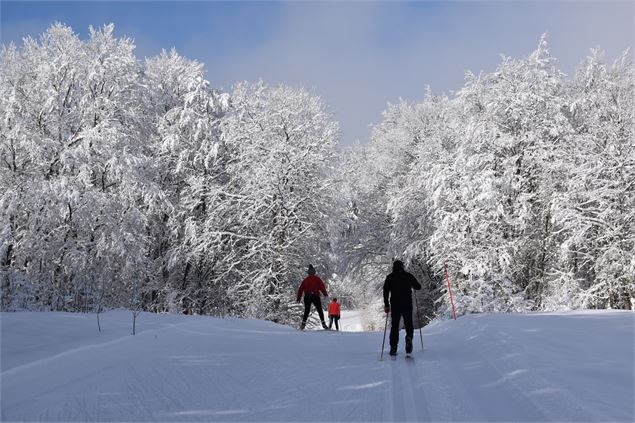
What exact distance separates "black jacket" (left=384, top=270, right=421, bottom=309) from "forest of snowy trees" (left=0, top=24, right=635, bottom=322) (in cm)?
979

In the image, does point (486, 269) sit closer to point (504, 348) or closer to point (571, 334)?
point (571, 334)

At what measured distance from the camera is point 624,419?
489cm

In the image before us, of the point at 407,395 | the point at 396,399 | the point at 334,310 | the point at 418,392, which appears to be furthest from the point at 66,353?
the point at 334,310

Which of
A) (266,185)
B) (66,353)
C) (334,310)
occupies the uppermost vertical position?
(266,185)

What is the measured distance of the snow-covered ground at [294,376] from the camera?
17.0 feet

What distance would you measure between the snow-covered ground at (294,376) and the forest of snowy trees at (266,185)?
8.44 meters

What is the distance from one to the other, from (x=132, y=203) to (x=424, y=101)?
71.2 ft

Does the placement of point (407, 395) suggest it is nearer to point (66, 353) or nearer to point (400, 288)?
point (400, 288)

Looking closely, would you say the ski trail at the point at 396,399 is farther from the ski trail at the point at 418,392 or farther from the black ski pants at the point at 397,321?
the black ski pants at the point at 397,321

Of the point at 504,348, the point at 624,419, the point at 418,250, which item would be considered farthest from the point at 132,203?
the point at 624,419

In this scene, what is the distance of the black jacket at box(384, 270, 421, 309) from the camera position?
9.85 meters

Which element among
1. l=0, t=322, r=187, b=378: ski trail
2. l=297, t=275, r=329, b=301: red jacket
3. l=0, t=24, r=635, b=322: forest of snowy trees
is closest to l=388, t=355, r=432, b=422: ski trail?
l=0, t=322, r=187, b=378: ski trail

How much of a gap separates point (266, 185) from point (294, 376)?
1905 cm

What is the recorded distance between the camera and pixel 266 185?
2573 centimetres
